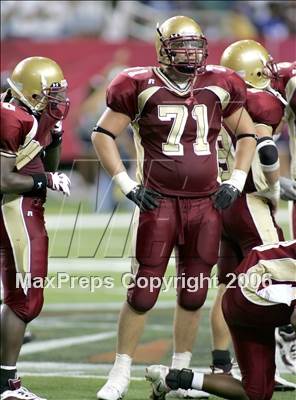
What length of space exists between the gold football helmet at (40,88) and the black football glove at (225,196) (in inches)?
29.7

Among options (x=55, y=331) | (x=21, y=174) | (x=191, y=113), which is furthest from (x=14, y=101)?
(x=55, y=331)

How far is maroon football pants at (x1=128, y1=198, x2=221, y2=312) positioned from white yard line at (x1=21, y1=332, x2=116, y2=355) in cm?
143

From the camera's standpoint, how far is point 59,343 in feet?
20.5

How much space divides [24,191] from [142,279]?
64cm

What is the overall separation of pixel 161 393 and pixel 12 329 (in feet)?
2.19

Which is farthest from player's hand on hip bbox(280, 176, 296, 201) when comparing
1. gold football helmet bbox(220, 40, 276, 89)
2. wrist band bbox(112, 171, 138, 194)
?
wrist band bbox(112, 171, 138, 194)

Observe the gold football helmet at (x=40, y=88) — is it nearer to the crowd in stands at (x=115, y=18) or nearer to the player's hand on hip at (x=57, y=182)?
the player's hand on hip at (x=57, y=182)

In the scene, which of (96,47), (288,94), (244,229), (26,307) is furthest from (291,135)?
(96,47)

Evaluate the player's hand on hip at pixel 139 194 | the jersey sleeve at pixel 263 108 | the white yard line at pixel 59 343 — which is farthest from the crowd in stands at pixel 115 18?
the player's hand on hip at pixel 139 194

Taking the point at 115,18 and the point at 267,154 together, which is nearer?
the point at 267,154

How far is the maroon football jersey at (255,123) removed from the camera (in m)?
5.16

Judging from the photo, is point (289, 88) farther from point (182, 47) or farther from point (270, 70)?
point (182, 47)

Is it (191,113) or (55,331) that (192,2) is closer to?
(55,331)

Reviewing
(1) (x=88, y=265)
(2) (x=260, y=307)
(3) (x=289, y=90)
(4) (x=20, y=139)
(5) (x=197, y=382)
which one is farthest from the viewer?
(1) (x=88, y=265)
